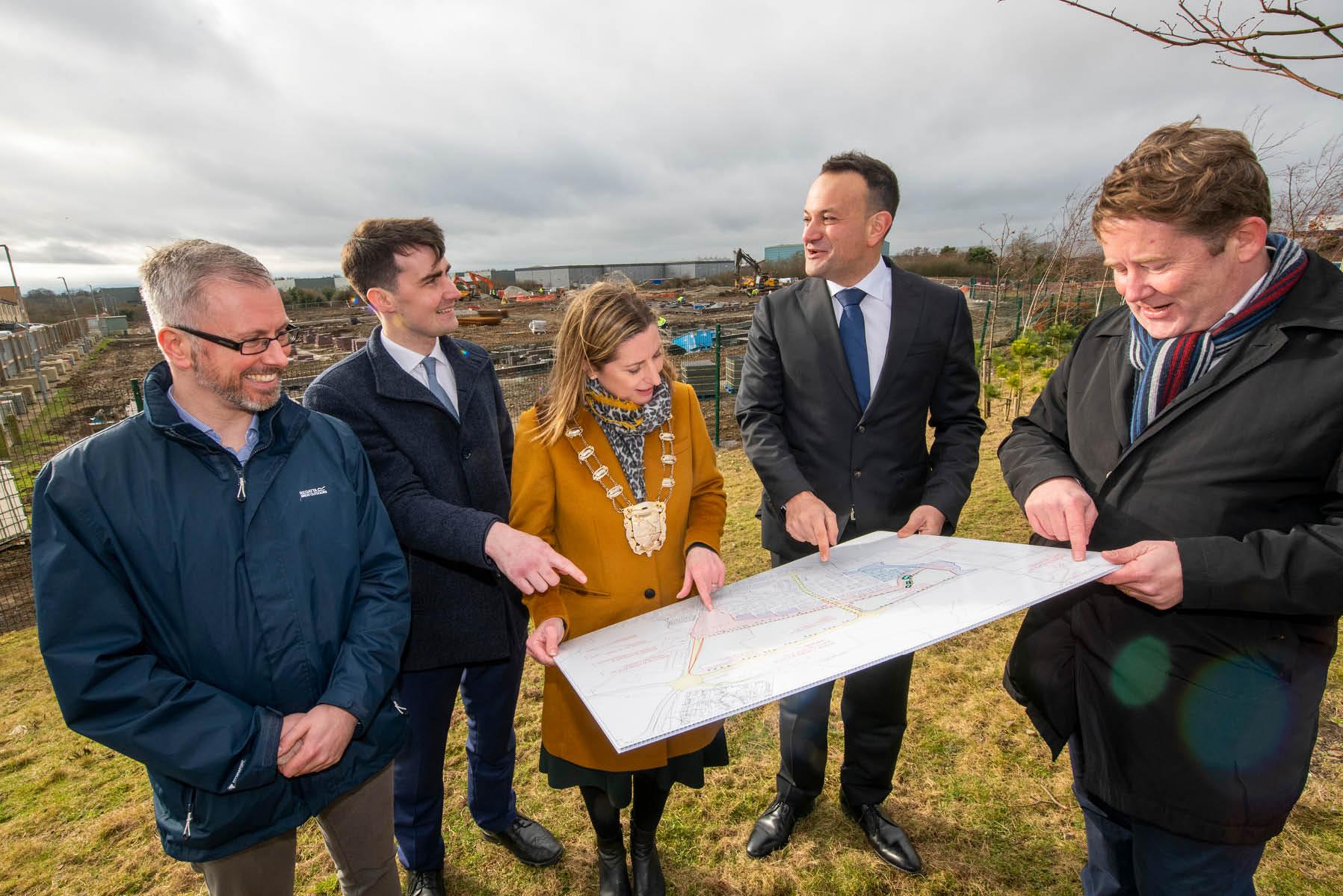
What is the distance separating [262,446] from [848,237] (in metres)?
2.06

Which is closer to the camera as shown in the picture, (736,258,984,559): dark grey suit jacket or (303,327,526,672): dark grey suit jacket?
(303,327,526,672): dark grey suit jacket

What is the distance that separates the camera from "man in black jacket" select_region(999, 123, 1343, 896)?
1346 mm

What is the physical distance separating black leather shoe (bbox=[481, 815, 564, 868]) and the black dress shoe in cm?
83

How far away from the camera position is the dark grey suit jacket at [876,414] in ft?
7.80

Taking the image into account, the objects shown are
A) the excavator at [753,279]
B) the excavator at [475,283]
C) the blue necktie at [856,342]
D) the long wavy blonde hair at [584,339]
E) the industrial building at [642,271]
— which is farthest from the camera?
the industrial building at [642,271]

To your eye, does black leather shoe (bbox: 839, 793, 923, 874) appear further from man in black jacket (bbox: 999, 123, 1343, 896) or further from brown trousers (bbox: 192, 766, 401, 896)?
brown trousers (bbox: 192, 766, 401, 896)

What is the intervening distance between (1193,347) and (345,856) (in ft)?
8.89

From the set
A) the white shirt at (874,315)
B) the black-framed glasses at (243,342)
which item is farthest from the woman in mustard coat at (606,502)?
the white shirt at (874,315)

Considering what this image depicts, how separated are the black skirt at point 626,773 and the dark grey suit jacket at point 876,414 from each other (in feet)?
2.81

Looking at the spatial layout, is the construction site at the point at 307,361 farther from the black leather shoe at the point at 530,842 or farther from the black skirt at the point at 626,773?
the black leather shoe at the point at 530,842

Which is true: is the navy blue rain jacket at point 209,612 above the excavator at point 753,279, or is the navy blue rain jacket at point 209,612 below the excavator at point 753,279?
below

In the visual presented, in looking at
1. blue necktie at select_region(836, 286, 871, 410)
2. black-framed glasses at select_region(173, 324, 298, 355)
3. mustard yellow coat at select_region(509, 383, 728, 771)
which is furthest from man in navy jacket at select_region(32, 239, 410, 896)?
blue necktie at select_region(836, 286, 871, 410)

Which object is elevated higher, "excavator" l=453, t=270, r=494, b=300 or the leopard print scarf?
"excavator" l=453, t=270, r=494, b=300

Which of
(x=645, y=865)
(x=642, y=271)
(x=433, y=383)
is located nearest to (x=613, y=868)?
(x=645, y=865)
